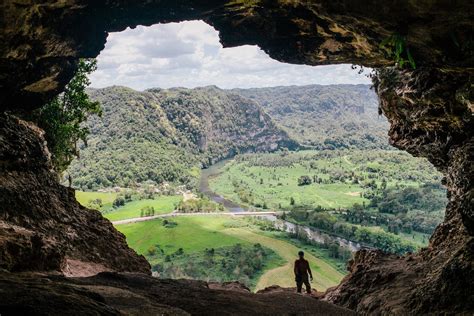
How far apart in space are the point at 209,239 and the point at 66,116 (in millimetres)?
99993

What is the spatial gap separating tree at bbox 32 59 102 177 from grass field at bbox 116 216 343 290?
65700mm

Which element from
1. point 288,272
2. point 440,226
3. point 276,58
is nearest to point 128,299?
point 440,226

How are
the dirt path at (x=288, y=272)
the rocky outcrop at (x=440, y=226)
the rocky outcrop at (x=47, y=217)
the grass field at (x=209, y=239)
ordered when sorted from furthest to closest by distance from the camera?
the grass field at (x=209, y=239), the dirt path at (x=288, y=272), the rocky outcrop at (x=47, y=217), the rocky outcrop at (x=440, y=226)

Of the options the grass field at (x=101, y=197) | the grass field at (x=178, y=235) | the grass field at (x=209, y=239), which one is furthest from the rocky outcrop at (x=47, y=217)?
the grass field at (x=101, y=197)

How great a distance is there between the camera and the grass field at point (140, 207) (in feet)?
530

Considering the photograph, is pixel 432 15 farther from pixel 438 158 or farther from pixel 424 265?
pixel 438 158

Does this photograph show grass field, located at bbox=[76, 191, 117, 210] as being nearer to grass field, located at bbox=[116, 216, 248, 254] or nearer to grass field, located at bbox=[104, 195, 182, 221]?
grass field, located at bbox=[104, 195, 182, 221]

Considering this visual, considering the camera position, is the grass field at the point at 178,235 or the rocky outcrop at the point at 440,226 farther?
the grass field at the point at 178,235

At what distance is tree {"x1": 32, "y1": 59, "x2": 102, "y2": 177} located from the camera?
36.9 m

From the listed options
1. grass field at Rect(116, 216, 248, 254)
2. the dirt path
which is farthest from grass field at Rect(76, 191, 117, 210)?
the dirt path

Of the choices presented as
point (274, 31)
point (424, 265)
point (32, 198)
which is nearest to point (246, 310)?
point (424, 265)

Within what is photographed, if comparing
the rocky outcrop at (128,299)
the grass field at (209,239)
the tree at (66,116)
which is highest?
the tree at (66,116)

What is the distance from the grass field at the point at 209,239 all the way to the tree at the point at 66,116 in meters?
65.7

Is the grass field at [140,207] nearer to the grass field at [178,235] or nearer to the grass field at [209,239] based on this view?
the grass field at [178,235]
